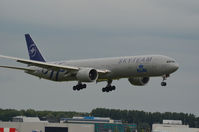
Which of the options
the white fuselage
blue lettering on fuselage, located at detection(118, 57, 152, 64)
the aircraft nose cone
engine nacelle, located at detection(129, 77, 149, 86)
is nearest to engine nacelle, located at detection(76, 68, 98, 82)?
the white fuselage

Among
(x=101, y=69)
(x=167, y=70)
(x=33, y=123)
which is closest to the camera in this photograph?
(x=167, y=70)

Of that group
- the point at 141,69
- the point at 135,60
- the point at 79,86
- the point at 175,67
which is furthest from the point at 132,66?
the point at 79,86

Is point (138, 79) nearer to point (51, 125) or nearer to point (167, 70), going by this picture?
point (167, 70)

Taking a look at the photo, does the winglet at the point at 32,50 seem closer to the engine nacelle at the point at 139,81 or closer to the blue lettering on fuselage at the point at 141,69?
the engine nacelle at the point at 139,81

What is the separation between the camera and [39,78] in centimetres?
11506

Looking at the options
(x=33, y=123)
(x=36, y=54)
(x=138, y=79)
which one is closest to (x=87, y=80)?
(x=138, y=79)

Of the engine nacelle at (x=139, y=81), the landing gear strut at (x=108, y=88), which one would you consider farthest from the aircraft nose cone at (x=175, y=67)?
the landing gear strut at (x=108, y=88)

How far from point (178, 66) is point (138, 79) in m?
11.0

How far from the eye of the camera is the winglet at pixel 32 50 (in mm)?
119062

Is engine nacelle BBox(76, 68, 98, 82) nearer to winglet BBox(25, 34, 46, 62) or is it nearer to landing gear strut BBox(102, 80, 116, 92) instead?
landing gear strut BBox(102, 80, 116, 92)

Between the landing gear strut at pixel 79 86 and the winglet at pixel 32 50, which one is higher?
the winglet at pixel 32 50

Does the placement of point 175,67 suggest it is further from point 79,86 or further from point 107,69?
point 79,86

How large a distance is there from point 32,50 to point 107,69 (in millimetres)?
22740

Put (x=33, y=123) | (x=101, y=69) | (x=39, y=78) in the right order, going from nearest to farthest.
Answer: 1. (x=101, y=69)
2. (x=39, y=78)
3. (x=33, y=123)
